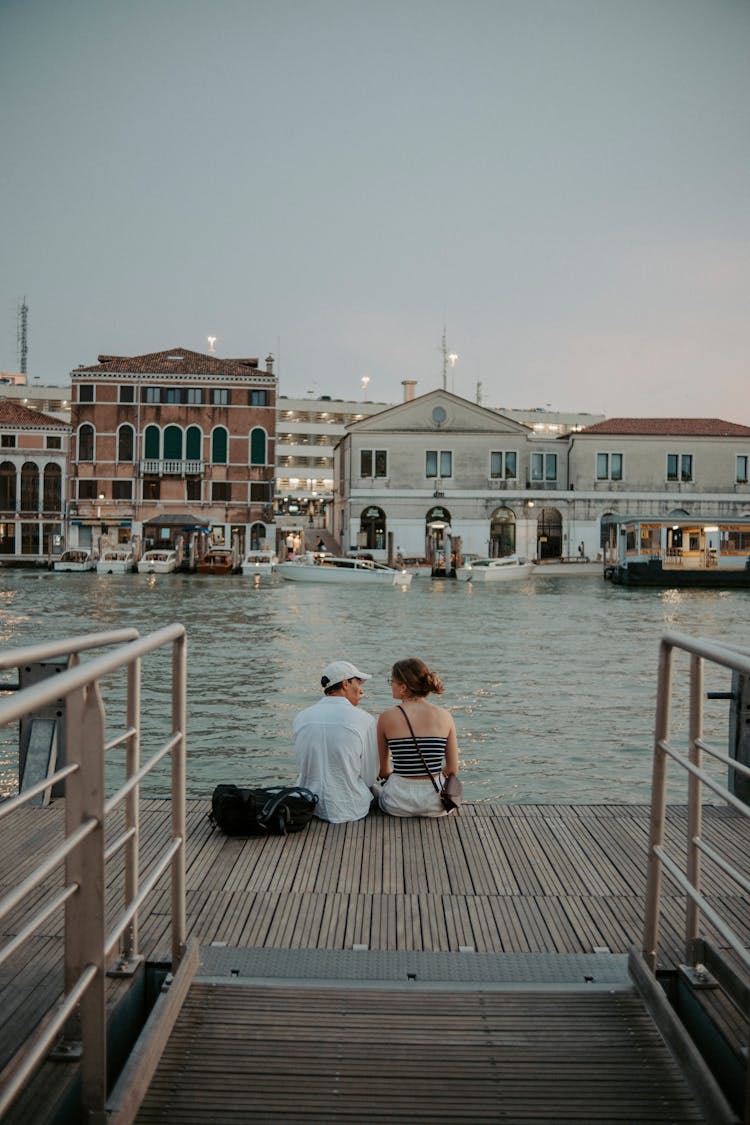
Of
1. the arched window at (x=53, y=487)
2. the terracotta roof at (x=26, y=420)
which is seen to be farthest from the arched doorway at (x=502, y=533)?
the terracotta roof at (x=26, y=420)

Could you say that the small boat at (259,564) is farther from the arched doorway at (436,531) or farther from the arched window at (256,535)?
the arched doorway at (436,531)

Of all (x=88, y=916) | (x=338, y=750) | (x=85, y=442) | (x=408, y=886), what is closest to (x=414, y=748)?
(x=338, y=750)

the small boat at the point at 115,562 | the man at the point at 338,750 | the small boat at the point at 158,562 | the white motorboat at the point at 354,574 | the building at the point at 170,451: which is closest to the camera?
the man at the point at 338,750

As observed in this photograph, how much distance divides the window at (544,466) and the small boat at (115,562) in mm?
21863

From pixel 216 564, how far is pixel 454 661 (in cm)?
2994

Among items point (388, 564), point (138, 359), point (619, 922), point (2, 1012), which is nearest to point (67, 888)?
point (2, 1012)

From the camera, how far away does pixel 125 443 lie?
5334 cm

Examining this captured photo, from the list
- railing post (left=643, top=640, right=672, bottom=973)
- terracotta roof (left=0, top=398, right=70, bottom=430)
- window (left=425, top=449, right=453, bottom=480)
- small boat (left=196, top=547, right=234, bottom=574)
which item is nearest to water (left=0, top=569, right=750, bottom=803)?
railing post (left=643, top=640, right=672, bottom=973)

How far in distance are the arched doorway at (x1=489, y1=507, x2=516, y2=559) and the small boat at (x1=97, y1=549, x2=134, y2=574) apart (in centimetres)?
1863

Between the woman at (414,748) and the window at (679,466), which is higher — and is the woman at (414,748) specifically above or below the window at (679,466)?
below

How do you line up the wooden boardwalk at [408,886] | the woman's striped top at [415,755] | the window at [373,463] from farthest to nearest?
the window at [373,463] < the woman's striped top at [415,755] < the wooden boardwalk at [408,886]

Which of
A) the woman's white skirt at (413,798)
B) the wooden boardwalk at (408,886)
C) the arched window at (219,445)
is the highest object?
the arched window at (219,445)

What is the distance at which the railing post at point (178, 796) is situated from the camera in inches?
123

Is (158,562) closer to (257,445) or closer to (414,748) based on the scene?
(257,445)
